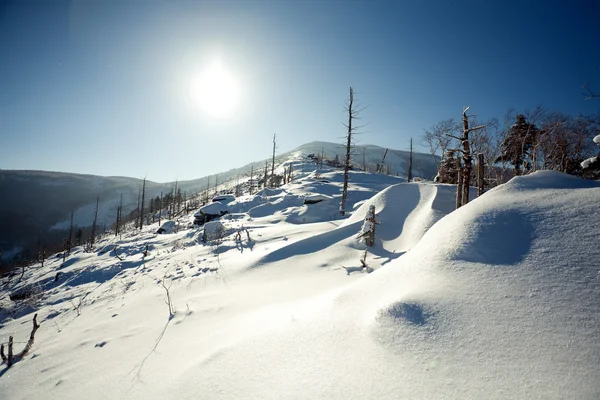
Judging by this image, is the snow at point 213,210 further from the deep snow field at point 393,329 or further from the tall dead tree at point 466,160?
the tall dead tree at point 466,160

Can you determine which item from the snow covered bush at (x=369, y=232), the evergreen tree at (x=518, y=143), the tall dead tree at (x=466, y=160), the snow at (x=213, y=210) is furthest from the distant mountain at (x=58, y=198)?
the snow covered bush at (x=369, y=232)

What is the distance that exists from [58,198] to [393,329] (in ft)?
606

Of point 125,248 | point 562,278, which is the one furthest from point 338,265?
point 125,248

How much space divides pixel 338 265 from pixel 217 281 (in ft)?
11.7

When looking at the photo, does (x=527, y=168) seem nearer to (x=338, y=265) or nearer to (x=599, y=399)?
(x=338, y=265)

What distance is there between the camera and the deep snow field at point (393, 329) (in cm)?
191

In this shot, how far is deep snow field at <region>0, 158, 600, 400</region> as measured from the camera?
191 cm

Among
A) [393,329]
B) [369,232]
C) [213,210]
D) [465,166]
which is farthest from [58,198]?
[393,329]

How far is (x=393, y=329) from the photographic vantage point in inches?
99.3

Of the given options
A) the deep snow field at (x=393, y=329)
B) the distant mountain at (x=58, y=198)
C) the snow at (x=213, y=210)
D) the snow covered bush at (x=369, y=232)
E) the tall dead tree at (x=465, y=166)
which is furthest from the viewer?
the distant mountain at (x=58, y=198)

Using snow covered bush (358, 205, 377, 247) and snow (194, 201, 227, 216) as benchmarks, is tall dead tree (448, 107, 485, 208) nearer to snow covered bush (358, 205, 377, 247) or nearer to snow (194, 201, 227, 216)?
snow covered bush (358, 205, 377, 247)

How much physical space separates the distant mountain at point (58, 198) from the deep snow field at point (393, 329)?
86987mm

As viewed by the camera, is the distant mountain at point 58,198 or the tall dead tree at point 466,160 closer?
the tall dead tree at point 466,160

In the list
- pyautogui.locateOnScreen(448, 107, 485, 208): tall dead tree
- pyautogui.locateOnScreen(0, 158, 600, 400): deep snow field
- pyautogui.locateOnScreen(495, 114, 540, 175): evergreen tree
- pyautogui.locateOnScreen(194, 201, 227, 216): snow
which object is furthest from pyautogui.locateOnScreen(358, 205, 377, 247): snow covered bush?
pyautogui.locateOnScreen(495, 114, 540, 175): evergreen tree
